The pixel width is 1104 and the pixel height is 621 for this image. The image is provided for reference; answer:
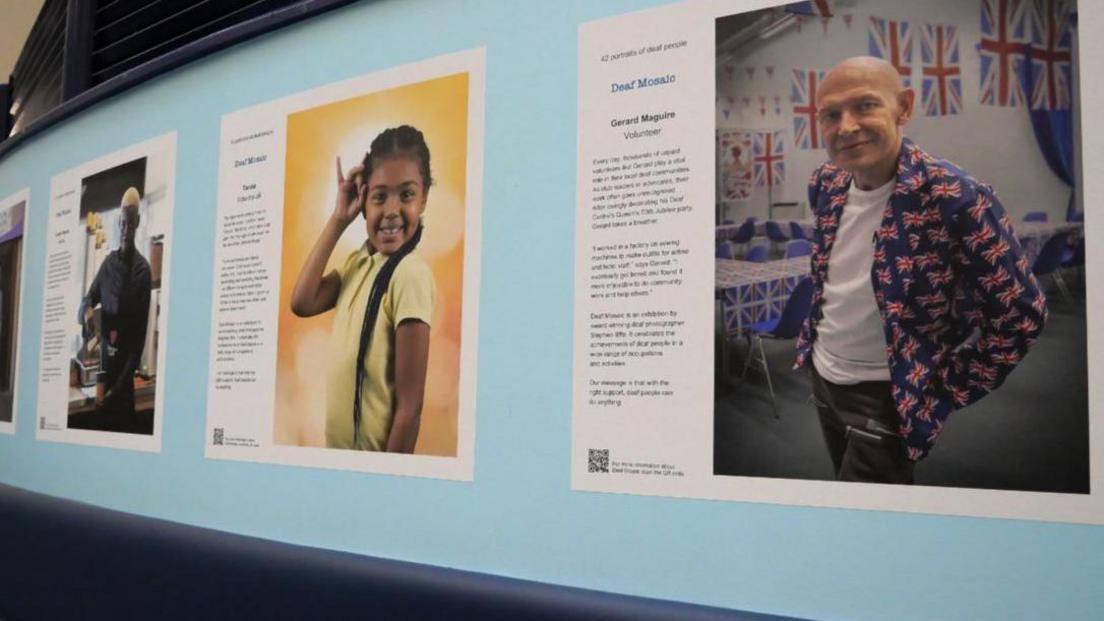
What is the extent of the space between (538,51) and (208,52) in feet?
2.98

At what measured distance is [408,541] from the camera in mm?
1335

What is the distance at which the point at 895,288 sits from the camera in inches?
38.8

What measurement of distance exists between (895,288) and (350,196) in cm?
96

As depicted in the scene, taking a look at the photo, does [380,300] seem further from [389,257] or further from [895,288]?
[895,288]

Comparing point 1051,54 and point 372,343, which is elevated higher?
point 1051,54

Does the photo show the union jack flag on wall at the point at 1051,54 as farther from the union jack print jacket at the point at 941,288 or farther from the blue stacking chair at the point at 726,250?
the blue stacking chair at the point at 726,250

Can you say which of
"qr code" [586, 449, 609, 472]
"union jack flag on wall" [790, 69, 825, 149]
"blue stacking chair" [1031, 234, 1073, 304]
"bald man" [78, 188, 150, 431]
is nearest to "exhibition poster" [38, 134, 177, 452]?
"bald man" [78, 188, 150, 431]

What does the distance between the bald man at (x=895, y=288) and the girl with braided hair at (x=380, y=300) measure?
654mm

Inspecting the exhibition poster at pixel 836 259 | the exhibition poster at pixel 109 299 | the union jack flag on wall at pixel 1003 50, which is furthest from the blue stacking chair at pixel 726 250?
the exhibition poster at pixel 109 299

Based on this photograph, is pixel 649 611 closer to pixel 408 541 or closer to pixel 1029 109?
pixel 408 541

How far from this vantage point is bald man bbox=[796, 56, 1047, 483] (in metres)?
0.92

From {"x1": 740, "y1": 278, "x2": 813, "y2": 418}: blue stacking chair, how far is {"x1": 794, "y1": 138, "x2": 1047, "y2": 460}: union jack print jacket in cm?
8

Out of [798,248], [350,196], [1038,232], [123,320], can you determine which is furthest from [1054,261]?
[123,320]

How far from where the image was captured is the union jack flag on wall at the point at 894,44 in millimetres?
966
